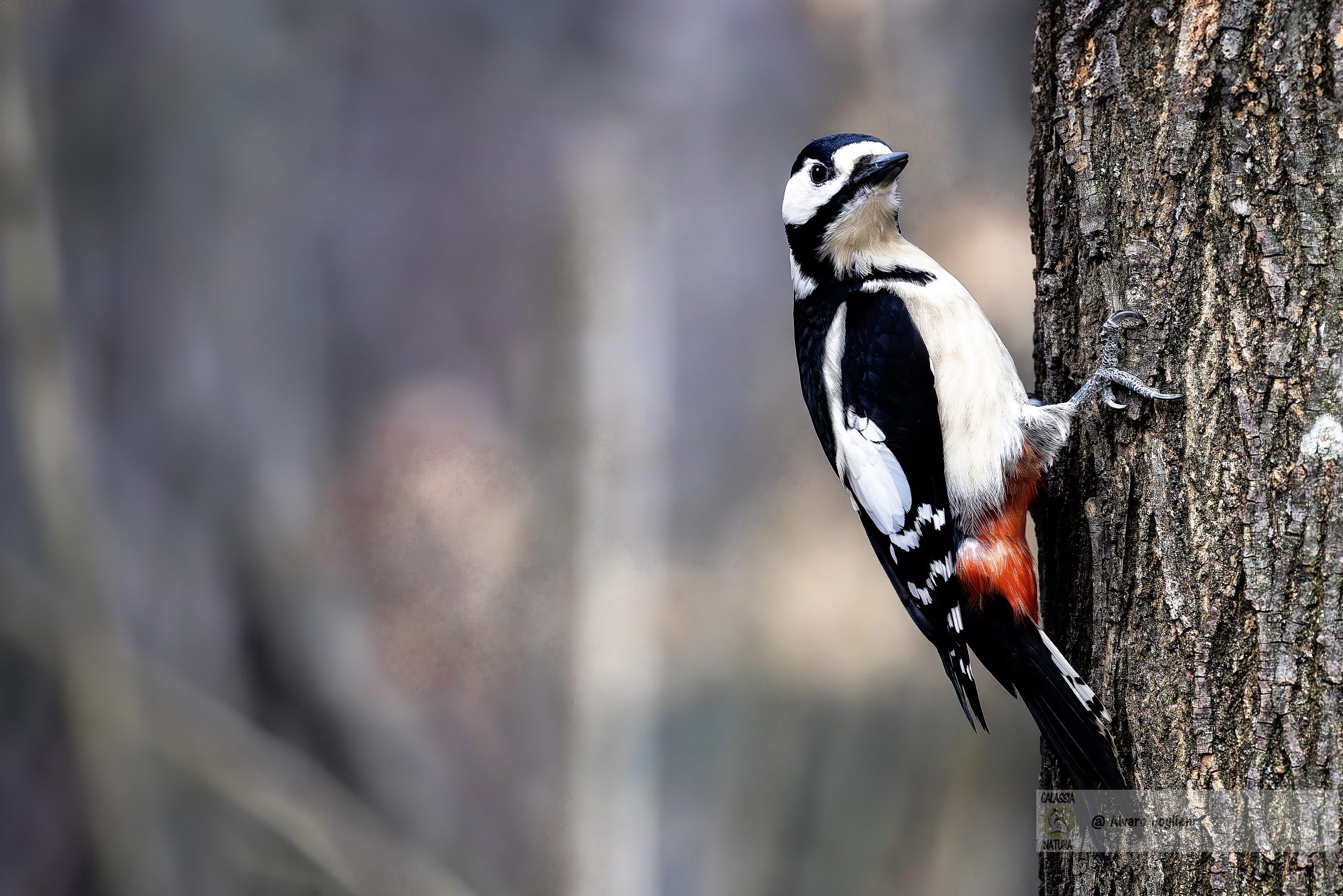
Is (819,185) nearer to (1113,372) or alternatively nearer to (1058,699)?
(1113,372)

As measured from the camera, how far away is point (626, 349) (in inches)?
153

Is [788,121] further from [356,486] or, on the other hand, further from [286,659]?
[286,659]

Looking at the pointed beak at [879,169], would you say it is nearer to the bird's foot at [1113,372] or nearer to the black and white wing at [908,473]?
the black and white wing at [908,473]

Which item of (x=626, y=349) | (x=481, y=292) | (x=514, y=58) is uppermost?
(x=514, y=58)

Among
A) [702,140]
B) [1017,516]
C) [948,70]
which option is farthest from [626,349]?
[1017,516]

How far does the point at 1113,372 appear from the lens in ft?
4.83

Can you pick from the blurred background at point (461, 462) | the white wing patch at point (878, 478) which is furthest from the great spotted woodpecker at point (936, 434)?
the blurred background at point (461, 462)

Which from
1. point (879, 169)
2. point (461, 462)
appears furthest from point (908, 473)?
point (461, 462)

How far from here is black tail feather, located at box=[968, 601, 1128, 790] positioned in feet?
4.70

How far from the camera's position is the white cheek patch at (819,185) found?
1916 millimetres

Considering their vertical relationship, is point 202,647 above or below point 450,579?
below

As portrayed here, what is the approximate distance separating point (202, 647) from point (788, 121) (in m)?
3.06
